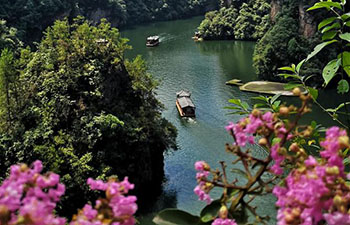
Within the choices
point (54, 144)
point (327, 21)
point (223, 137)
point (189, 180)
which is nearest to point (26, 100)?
point (54, 144)

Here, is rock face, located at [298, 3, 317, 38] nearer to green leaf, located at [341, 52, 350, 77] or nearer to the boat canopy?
the boat canopy

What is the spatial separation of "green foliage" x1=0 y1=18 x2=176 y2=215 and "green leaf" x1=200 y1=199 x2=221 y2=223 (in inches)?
482

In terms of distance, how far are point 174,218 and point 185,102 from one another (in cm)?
2150

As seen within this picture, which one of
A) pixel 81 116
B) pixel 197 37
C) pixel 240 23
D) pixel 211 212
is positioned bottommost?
pixel 197 37

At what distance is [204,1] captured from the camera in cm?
6294

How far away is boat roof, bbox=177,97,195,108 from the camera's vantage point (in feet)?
73.2

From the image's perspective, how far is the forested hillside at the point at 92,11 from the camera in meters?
38.6

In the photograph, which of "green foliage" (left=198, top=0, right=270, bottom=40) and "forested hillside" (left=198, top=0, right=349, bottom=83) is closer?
"forested hillside" (left=198, top=0, right=349, bottom=83)

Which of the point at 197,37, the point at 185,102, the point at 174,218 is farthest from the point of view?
the point at 197,37

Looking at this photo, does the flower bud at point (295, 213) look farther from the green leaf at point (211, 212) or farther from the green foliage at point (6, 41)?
the green foliage at point (6, 41)

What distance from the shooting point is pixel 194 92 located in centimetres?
2608

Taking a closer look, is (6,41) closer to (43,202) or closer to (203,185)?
(203,185)

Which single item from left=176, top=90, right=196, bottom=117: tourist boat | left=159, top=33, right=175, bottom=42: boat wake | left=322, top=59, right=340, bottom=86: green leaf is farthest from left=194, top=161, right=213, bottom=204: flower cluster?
left=159, top=33, right=175, bottom=42: boat wake

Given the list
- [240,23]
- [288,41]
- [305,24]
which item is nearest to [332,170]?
[288,41]
